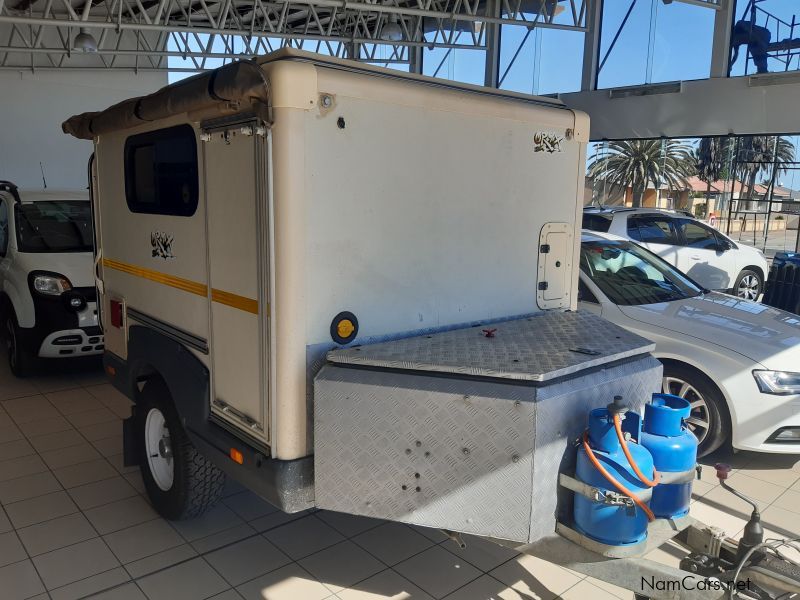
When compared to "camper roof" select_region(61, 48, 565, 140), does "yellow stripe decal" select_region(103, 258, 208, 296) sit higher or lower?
lower

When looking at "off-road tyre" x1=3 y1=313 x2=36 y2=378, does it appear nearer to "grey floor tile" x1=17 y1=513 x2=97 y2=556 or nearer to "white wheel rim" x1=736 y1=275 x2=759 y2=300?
"grey floor tile" x1=17 y1=513 x2=97 y2=556

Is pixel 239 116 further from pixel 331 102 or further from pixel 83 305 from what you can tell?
pixel 83 305

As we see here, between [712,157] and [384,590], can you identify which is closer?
[384,590]

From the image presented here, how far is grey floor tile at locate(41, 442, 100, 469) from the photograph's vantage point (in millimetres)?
4465

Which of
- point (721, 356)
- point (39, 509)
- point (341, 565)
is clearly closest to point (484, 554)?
point (341, 565)

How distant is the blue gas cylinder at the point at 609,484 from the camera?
2.22 metres

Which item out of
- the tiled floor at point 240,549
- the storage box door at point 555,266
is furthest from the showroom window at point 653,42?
the storage box door at point 555,266

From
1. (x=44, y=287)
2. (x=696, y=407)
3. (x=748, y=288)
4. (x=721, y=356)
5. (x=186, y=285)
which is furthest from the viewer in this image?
(x=748, y=288)

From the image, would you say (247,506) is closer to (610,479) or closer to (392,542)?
(392,542)

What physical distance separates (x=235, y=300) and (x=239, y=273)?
4.9 inches

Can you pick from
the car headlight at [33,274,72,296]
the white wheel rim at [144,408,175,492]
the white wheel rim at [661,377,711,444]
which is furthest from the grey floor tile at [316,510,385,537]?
the car headlight at [33,274,72,296]

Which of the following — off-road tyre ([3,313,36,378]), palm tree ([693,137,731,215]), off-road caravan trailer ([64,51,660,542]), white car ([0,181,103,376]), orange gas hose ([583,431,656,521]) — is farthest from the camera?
palm tree ([693,137,731,215])

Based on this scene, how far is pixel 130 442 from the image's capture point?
385cm

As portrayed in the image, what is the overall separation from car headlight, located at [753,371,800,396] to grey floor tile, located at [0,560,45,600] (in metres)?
4.20
